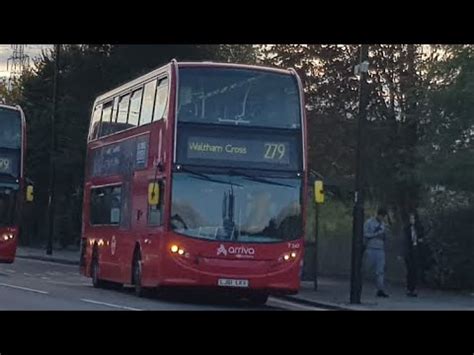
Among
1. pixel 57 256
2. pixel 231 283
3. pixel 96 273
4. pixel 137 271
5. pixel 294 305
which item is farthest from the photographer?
pixel 57 256

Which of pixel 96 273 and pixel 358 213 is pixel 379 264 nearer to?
pixel 358 213

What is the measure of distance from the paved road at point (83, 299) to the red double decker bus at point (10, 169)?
1.86 metres

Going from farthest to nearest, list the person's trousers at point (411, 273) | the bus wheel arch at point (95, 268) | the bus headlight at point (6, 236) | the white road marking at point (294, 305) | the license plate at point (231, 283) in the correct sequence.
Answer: the bus headlight at point (6, 236)
the bus wheel arch at point (95, 268)
the person's trousers at point (411, 273)
the white road marking at point (294, 305)
the license plate at point (231, 283)

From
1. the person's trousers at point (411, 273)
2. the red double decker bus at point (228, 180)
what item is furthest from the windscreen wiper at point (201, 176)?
the person's trousers at point (411, 273)

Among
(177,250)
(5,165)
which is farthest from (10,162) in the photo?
(177,250)

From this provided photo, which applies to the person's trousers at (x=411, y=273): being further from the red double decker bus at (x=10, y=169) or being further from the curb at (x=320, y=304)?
the red double decker bus at (x=10, y=169)

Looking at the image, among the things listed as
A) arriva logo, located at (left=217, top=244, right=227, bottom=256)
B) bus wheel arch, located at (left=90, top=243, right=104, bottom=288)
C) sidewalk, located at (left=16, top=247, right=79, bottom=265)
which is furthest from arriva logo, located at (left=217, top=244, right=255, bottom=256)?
sidewalk, located at (left=16, top=247, right=79, bottom=265)

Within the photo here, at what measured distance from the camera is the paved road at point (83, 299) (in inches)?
816

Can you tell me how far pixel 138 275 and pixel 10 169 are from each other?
949 centimetres

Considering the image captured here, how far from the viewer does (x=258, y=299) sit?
23812mm

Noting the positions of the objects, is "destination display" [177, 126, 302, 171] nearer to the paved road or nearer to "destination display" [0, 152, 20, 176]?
the paved road
